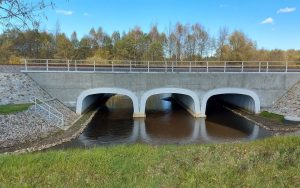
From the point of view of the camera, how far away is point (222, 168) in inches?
247

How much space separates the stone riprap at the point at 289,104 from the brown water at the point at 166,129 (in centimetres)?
325

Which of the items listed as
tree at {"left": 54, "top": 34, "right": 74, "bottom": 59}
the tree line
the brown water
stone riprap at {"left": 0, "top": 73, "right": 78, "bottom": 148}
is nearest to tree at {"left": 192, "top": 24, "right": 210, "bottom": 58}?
the tree line

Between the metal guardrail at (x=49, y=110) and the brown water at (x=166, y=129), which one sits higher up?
the metal guardrail at (x=49, y=110)

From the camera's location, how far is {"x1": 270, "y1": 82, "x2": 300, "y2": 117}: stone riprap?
2452 cm

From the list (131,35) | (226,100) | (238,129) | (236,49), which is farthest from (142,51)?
(238,129)

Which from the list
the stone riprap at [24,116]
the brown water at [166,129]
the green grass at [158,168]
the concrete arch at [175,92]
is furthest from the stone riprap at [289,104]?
the green grass at [158,168]

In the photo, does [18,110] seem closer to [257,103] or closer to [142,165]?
[142,165]

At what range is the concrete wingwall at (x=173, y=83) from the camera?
85.4 feet

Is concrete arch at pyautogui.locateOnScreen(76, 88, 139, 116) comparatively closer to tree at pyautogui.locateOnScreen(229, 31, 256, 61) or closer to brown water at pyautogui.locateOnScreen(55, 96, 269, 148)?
brown water at pyautogui.locateOnScreen(55, 96, 269, 148)

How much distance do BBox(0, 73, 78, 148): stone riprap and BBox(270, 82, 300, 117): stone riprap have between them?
16628 mm

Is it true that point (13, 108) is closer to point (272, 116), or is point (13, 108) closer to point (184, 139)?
point (184, 139)

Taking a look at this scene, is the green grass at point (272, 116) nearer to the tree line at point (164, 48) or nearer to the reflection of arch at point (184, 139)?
the reflection of arch at point (184, 139)

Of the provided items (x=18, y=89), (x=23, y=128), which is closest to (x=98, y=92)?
(x=18, y=89)

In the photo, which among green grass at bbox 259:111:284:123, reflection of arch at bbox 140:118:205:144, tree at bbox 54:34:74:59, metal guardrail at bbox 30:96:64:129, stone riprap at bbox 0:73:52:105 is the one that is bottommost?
reflection of arch at bbox 140:118:205:144
